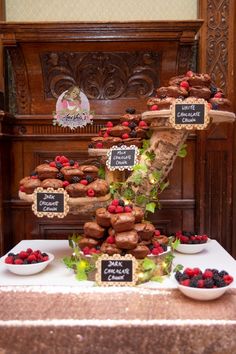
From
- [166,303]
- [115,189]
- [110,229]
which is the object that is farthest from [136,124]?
[166,303]

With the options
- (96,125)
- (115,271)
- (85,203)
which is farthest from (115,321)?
(96,125)

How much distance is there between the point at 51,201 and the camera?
5.67 ft

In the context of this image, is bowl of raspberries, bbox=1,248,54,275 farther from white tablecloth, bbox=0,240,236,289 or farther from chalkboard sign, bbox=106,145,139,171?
chalkboard sign, bbox=106,145,139,171

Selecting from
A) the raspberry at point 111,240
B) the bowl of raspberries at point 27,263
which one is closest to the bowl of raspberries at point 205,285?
the raspberry at point 111,240

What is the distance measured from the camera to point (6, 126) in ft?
8.01

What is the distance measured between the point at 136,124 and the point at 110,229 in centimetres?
59

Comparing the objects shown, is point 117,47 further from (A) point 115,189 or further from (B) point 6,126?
(A) point 115,189

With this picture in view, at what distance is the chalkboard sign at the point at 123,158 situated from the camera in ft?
5.98

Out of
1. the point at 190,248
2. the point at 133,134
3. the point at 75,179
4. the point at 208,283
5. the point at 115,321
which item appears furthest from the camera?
the point at 190,248

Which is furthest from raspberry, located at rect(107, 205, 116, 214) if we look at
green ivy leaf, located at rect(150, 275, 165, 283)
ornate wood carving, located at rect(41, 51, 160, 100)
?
ornate wood carving, located at rect(41, 51, 160, 100)

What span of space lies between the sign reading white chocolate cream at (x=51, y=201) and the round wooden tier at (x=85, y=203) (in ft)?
0.10

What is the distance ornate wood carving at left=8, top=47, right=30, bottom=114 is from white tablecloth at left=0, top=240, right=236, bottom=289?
Answer: 2.89ft

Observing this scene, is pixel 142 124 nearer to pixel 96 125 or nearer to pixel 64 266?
pixel 96 125

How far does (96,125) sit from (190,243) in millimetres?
977
